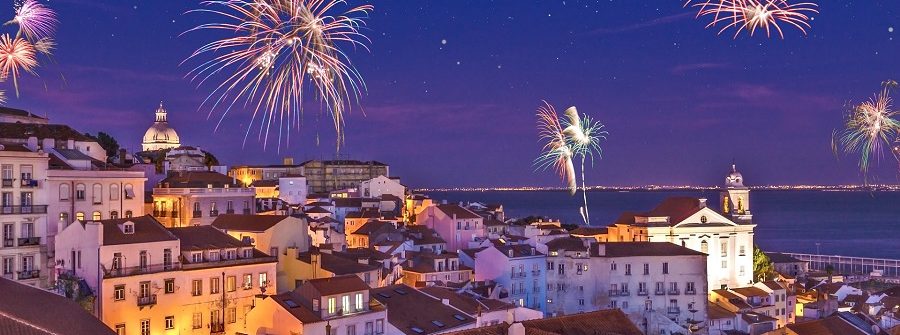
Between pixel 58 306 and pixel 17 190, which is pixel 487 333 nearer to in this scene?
pixel 58 306

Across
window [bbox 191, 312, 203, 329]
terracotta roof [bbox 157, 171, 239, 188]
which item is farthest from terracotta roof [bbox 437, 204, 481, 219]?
window [bbox 191, 312, 203, 329]

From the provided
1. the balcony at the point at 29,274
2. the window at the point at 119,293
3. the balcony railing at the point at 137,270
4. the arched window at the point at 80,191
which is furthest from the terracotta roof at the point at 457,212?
the window at the point at 119,293

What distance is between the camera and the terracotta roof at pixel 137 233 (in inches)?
1319

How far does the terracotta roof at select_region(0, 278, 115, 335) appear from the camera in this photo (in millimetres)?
20797

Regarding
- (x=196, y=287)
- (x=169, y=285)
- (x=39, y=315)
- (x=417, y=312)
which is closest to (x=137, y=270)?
(x=169, y=285)

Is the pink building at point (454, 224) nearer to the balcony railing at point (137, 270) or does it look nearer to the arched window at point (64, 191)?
the arched window at point (64, 191)

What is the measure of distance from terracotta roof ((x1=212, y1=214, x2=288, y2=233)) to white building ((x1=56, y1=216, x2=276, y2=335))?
17.9 ft

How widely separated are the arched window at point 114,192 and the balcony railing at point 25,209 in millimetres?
4236

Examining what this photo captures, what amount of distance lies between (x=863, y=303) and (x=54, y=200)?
1897 inches

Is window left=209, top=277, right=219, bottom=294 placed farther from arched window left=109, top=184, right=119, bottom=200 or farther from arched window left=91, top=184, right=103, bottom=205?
arched window left=109, top=184, right=119, bottom=200

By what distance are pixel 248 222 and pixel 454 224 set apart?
29634 millimetres

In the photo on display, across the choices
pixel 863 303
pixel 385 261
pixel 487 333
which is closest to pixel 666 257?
pixel 863 303

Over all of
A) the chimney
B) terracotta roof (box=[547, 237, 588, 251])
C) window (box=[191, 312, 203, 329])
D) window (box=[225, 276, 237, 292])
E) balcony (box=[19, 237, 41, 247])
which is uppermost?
the chimney

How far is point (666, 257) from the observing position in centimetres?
5781
